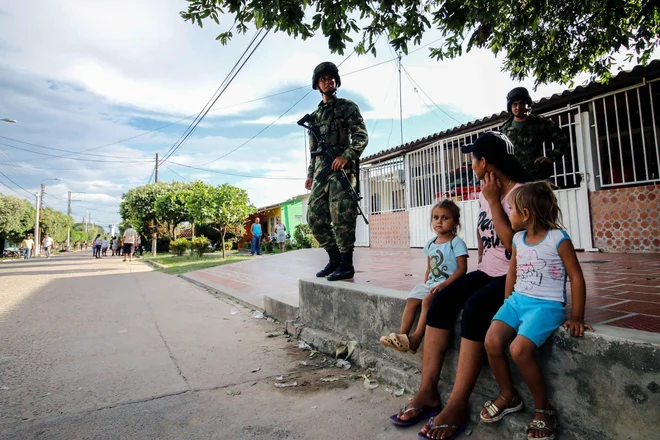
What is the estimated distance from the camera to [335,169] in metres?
3.27

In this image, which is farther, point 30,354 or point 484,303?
point 30,354

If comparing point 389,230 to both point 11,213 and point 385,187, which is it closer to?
point 385,187

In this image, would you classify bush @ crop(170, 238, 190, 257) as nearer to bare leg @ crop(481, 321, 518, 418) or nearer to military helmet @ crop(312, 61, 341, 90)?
military helmet @ crop(312, 61, 341, 90)

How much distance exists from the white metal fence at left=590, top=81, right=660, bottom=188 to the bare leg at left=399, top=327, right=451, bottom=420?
561 centimetres

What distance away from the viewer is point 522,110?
341 cm

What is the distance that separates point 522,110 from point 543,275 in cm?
233

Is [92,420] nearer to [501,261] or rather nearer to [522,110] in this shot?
[501,261]

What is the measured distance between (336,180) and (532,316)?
208 cm

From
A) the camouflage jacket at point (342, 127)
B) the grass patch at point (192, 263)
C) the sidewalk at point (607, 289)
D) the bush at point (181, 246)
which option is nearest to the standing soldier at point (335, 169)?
the camouflage jacket at point (342, 127)

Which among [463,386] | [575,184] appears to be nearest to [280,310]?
[463,386]

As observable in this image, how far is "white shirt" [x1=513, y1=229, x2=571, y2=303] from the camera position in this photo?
1.58 m

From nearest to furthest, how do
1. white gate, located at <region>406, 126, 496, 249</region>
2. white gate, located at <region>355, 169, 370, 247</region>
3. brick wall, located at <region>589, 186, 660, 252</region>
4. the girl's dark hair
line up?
the girl's dark hair < brick wall, located at <region>589, 186, 660, 252</region> < white gate, located at <region>406, 126, 496, 249</region> < white gate, located at <region>355, 169, 370, 247</region>

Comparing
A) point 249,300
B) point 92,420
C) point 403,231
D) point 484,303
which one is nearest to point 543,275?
point 484,303

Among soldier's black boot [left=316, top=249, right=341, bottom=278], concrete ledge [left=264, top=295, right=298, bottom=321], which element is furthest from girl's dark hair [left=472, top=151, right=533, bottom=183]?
concrete ledge [left=264, top=295, right=298, bottom=321]
